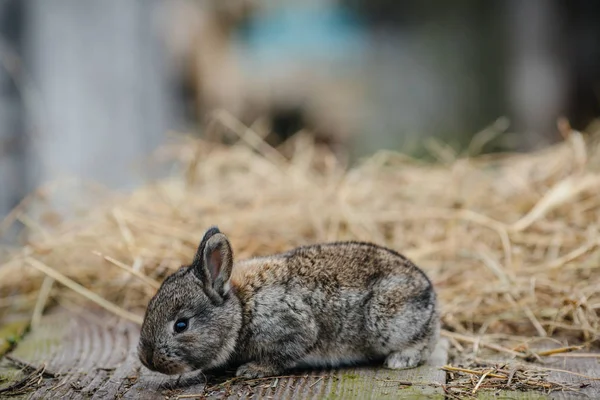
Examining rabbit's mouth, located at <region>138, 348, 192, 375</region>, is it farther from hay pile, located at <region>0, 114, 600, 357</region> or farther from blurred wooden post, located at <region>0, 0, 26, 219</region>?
blurred wooden post, located at <region>0, 0, 26, 219</region>

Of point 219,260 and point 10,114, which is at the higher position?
point 10,114

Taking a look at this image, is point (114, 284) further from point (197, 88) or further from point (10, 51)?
point (197, 88)

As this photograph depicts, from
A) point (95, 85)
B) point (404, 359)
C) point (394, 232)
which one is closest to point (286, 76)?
point (95, 85)

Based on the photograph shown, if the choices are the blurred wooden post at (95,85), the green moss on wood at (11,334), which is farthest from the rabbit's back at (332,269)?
the blurred wooden post at (95,85)

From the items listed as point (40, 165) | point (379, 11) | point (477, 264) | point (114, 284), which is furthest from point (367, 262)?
point (379, 11)

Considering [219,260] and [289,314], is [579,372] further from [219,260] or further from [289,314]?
[219,260]

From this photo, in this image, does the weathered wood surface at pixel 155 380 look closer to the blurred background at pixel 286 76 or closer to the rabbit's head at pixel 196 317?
the rabbit's head at pixel 196 317
